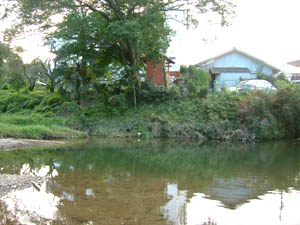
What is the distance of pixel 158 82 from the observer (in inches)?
1136

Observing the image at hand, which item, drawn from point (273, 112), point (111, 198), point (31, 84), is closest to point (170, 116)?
point (273, 112)

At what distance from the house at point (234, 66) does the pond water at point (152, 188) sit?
22937 mm

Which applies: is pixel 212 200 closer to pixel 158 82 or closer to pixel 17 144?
pixel 17 144

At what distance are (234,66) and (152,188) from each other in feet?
109

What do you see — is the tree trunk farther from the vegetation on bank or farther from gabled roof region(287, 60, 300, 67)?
gabled roof region(287, 60, 300, 67)

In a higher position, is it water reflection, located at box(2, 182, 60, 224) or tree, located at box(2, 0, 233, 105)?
tree, located at box(2, 0, 233, 105)

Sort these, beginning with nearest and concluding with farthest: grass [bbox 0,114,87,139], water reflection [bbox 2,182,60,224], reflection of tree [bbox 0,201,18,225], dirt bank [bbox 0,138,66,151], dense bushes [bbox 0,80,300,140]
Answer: reflection of tree [bbox 0,201,18,225], water reflection [bbox 2,182,60,224], dirt bank [bbox 0,138,66,151], grass [bbox 0,114,87,139], dense bushes [bbox 0,80,300,140]

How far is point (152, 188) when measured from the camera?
916 cm

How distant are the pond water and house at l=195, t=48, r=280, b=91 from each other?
2294 centimetres

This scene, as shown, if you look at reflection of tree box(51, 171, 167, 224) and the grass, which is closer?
reflection of tree box(51, 171, 167, 224)

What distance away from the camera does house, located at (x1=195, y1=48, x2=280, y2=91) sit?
125ft

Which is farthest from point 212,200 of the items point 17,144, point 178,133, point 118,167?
point 178,133

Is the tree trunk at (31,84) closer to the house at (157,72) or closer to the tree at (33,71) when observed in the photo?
the tree at (33,71)

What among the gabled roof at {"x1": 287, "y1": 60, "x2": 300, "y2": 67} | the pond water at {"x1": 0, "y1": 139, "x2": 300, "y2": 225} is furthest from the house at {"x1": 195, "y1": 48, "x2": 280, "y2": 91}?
the pond water at {"x1": 0, "y1": 139, "x2": 300, "y2": 225}
